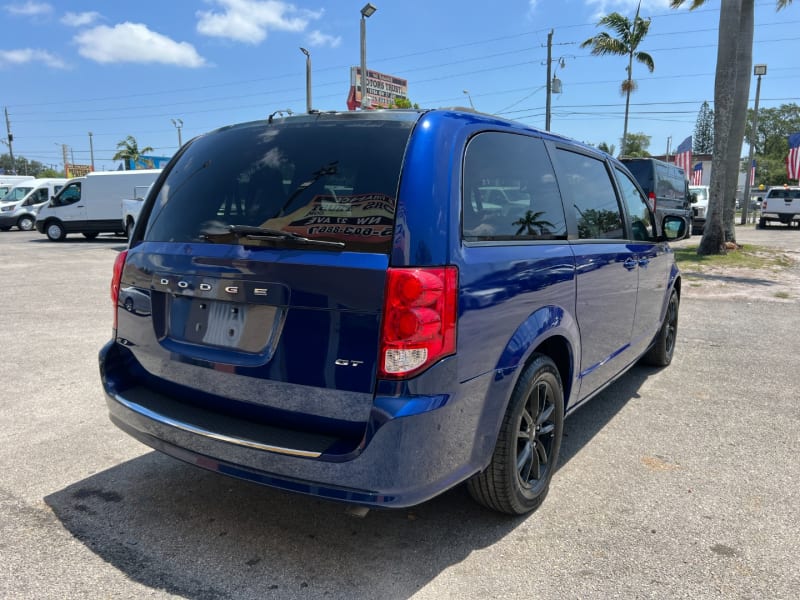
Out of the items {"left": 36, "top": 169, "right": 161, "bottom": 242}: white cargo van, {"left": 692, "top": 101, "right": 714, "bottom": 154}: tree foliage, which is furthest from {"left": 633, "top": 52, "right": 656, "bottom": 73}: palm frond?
{"left": 692, "top": 101, "right": 714, "bottom": 154}: tree foliage

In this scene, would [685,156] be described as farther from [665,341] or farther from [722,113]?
[665,341]

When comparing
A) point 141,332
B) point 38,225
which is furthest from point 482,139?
point 38,225

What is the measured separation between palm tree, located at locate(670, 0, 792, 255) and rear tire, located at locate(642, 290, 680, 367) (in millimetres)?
10145

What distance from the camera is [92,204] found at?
21.2 metres

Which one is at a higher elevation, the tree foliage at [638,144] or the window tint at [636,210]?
the tree foliage at [638,144]

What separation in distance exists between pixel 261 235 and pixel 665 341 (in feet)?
14.0

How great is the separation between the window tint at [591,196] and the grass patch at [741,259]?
10092 mm

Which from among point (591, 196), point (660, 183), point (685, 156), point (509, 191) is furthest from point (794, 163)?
point (509, 191)

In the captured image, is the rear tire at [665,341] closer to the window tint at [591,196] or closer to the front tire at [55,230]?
the window tint at [591,196]

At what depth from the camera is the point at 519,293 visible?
2643mm

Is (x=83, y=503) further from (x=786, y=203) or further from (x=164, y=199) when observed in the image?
(x=786, y=203)

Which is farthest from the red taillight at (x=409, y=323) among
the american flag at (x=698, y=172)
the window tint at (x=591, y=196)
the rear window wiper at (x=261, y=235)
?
the american flag at (x=698, y=172)

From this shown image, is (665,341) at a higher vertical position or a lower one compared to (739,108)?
lower

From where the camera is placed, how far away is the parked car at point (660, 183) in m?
14.6
